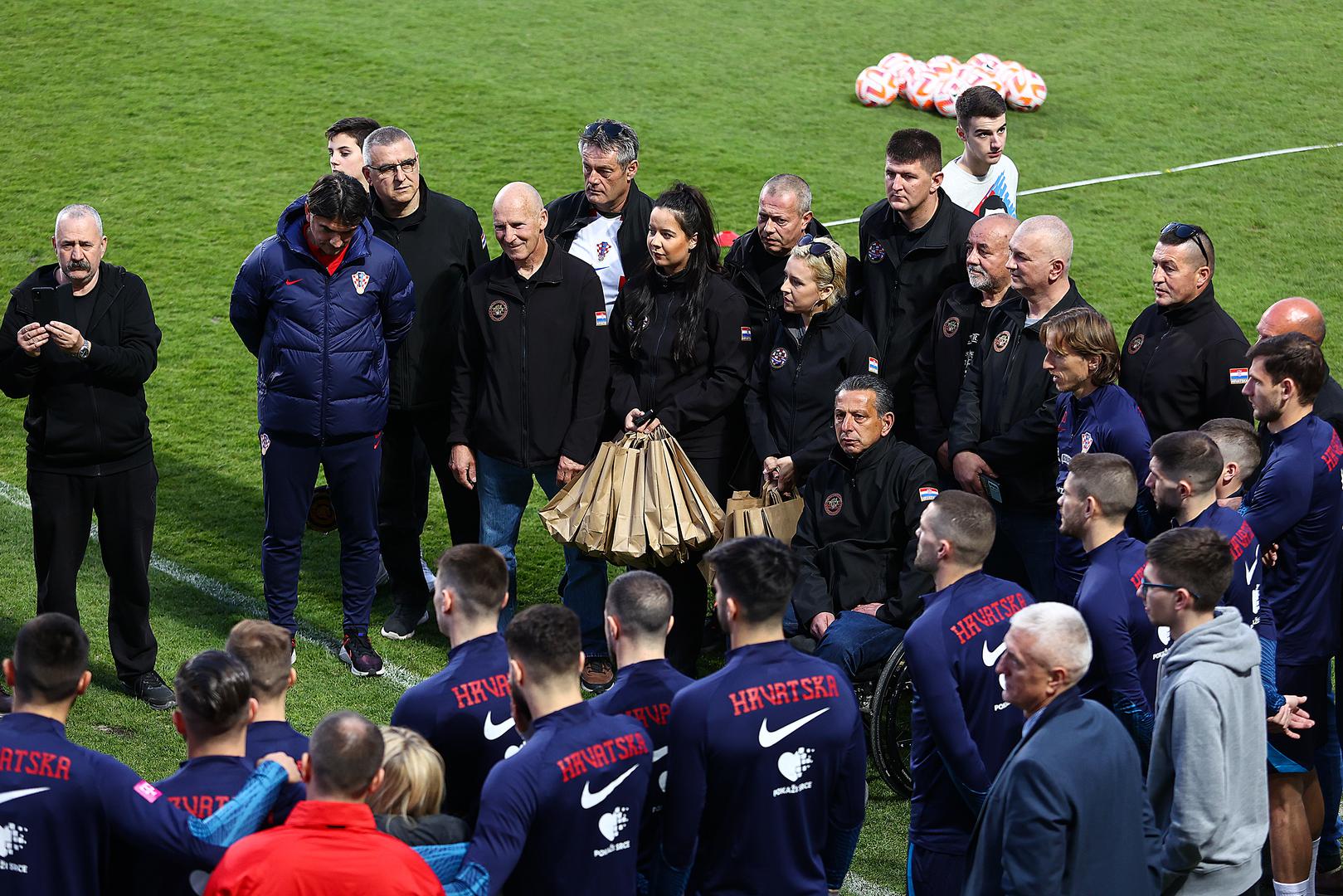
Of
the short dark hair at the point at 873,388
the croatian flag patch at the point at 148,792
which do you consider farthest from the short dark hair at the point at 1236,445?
the croatian flag patch at the point at 148,792

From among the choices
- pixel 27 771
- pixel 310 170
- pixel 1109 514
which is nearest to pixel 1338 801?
pixel 1109 514

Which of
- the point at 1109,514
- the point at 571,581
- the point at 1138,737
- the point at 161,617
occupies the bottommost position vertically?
the point at 161,617

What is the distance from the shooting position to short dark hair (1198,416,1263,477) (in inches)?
220

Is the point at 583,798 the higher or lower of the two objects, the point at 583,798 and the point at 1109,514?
the lower

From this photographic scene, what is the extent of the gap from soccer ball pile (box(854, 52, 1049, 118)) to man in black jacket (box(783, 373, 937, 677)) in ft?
38.7

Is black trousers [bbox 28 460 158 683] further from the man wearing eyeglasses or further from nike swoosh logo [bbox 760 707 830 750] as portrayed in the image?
the man wearing eyeglasses

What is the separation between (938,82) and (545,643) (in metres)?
15.0

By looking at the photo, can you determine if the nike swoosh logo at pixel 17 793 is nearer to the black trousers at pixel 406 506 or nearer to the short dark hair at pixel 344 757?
→ the short dark hair at pixel 344 757

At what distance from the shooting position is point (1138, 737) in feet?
16.4

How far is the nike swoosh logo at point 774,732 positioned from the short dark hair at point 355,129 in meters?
4.86

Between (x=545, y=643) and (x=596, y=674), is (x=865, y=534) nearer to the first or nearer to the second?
(x=596, y=674)

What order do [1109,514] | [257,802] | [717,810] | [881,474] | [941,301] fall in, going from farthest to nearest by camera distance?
[941,301], [881,474], [1109,514], [717,810], [257,802]

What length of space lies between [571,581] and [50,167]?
1046cm

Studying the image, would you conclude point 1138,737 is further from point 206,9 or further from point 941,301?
point 206,9
